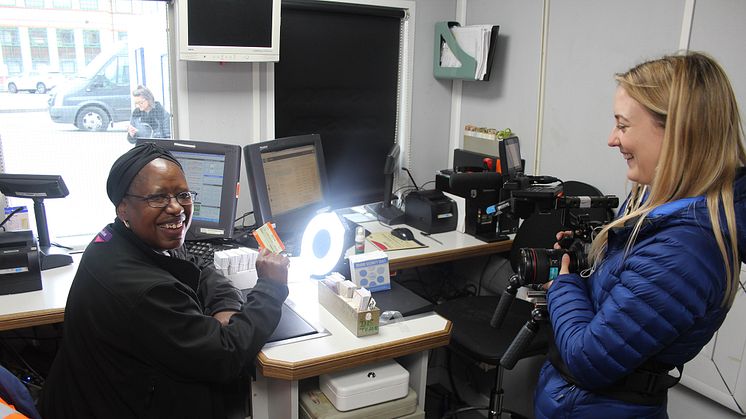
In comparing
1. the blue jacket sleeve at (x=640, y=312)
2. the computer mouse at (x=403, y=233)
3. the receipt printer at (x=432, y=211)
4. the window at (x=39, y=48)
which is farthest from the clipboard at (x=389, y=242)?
the window at (x=39, y=48)

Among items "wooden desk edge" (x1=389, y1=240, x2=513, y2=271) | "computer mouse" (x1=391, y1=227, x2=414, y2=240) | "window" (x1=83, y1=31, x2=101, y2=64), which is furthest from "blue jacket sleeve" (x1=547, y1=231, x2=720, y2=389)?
"window" (x1=83, y1=31, x2=101, y2=64)

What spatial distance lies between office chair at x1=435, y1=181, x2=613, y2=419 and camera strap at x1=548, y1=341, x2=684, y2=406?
74 cm

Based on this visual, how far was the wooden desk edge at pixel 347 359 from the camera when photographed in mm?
1677

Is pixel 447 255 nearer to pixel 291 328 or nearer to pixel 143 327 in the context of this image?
pixel 291 328

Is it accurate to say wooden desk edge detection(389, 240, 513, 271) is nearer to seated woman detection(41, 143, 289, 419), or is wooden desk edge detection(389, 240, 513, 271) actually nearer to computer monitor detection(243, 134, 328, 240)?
computer monitor detection(243, 134, 328, 240)

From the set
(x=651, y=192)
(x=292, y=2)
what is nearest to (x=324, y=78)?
(x=292, y=2)

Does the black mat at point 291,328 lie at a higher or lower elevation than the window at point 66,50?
lower

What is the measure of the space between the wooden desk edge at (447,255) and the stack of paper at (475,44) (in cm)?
94

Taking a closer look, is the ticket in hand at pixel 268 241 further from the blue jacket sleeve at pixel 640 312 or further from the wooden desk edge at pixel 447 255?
the blue jacket sleeve at pixel 640 312

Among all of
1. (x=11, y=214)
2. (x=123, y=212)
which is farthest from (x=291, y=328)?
(x=11, y=214)

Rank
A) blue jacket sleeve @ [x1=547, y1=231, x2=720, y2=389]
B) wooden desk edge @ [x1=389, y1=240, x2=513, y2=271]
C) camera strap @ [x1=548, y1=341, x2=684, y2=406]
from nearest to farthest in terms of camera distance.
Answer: blue jacket sleeve @ [x1=547, y1=231, x2=720, y2=389], camera strap @ [x1=548, y1=341, x2=684, y2=406], wooden desk edge @ [x1=389, y1=240, x2=513, y2=271]

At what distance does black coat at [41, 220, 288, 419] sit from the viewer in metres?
1.47

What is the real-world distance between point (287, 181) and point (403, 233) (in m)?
0.61

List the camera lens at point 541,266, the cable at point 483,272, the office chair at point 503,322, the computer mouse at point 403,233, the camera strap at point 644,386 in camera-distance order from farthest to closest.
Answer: the cable at point 483,272 < the computer mouse at point 403,233 < the office chair at point 503,322 < the camera lens at point 541,266 < the camera strap at point 644,386
